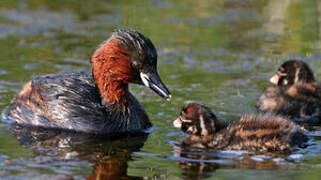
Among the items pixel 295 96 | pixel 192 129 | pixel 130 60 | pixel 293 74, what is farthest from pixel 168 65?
pixel 192 129

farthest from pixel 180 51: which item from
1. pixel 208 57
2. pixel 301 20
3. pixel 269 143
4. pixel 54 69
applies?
pixel 269 143

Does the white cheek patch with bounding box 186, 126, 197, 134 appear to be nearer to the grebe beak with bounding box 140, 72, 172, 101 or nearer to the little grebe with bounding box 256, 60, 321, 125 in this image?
the grebe beak with bounding box 140, 72, 172, 101

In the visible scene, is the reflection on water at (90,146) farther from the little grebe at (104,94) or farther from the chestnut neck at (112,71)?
the chestnut neck at (112,71)

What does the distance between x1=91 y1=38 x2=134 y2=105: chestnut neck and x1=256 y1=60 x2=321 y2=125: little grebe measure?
7.82 ft

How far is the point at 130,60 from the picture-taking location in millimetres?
8531

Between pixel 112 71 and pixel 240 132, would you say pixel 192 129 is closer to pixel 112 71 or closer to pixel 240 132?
pixel 240 132

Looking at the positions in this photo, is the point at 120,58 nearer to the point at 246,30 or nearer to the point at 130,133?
the point at 130,133

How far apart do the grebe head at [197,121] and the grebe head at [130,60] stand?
1.67 ft

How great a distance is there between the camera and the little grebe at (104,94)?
847 centimetres

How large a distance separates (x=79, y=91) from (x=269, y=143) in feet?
8.70

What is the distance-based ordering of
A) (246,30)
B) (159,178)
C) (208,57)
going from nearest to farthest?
(159,178) < (208,57) < (246,30)

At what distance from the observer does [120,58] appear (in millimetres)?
8578

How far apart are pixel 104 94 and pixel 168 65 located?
3.76 meters

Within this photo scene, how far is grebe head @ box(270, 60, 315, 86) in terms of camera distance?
10266 millimetres
